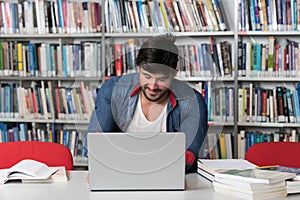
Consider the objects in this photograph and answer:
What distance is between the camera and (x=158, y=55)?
190 cm

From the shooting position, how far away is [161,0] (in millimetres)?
3965

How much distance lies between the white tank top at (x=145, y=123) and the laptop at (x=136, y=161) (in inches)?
3.4

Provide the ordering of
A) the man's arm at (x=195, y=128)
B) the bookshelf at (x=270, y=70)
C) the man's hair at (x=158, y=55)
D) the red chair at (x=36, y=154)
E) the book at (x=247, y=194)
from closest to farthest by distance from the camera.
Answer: the book at (x=247, y=194) → the man's hair at (x=158, y=55) → the man's arm at (x=195, y=128) → the red chair at (x=36, y=154) → the bookshelf at (x=270, y=70)

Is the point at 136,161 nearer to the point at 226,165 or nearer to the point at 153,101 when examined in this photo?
the point at 153,101

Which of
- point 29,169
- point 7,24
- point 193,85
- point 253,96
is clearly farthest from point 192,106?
point 7,24

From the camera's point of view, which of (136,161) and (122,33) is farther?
(122,33)

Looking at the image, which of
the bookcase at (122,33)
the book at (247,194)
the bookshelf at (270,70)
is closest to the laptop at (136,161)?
the book at (247,194)

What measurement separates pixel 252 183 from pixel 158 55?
53 cm

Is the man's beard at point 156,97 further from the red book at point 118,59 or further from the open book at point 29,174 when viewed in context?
the open book at point 29,174

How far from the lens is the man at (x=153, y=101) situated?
6.32 ft

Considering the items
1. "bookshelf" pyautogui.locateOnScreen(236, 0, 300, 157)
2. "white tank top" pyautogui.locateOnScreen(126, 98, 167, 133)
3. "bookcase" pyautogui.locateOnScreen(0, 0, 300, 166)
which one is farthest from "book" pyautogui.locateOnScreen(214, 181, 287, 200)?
"bookshelf" pyautogui.locateOnScreen(236, 0, 300, 157)

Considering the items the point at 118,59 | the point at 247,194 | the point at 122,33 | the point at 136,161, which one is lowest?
the point at 247,194

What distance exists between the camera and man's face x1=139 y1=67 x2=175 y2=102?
6.29 feet

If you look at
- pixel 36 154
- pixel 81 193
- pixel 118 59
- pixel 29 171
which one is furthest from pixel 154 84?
pixel 36 154
